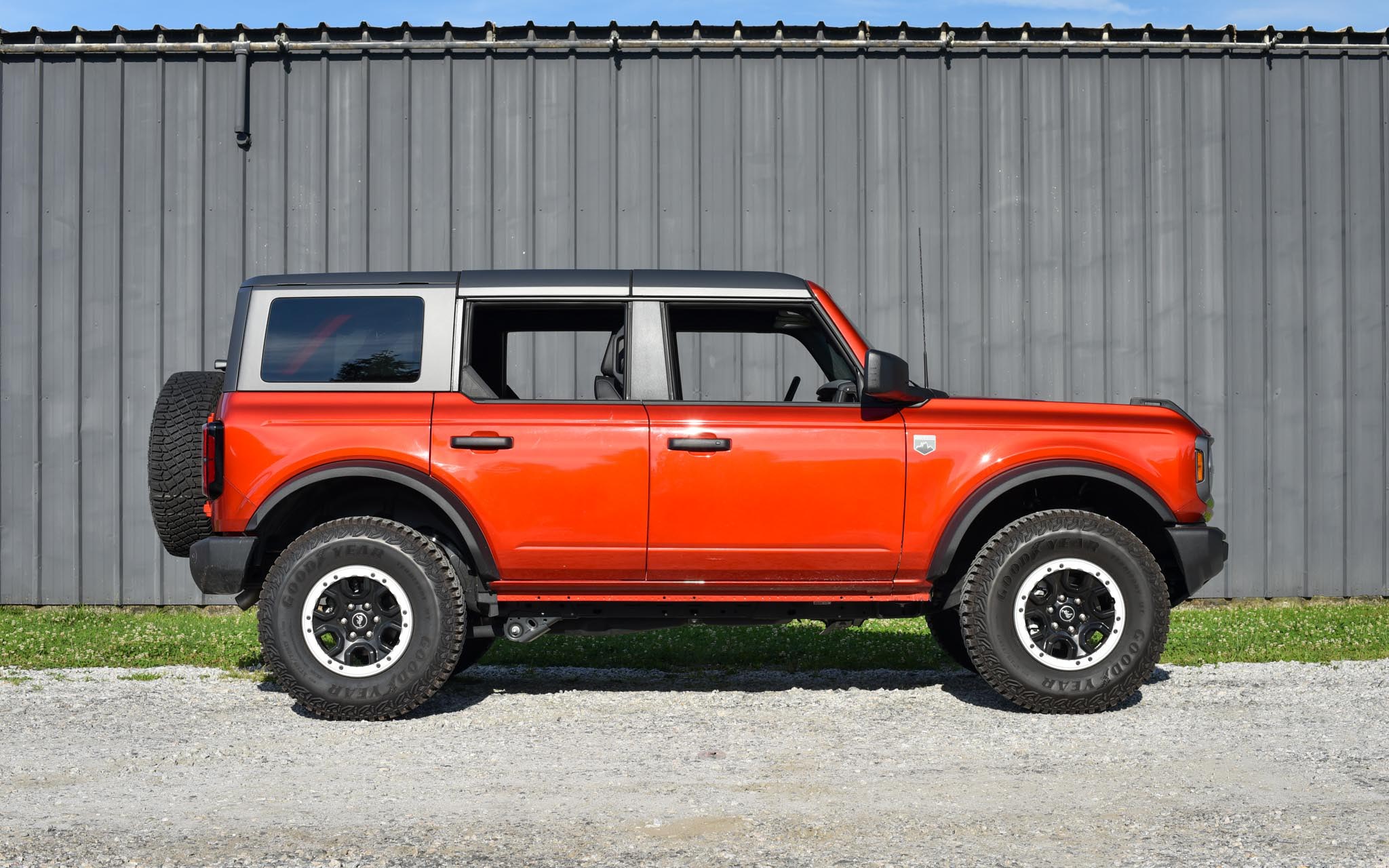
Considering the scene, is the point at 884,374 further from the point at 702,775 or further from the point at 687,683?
the point at 687,683

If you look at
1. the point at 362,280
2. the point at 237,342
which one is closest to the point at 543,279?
the point at 362,280

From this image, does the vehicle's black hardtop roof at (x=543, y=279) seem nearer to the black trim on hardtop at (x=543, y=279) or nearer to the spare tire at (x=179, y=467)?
the black trim on hardtop at (x=543, y=279)

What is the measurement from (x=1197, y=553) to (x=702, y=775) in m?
2.62

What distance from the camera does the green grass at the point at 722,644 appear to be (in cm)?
702

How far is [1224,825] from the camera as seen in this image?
371 centimetres

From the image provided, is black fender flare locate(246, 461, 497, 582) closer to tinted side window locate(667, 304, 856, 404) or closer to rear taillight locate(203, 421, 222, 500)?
rear taillight locate(203, 421, 222, 500)

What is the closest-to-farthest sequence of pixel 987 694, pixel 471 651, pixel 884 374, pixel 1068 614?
pixel 884 374
pixel 1068 614
pixel 987 694
pixel 471 651

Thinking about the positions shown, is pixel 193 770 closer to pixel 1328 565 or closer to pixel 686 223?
pixel 686 223

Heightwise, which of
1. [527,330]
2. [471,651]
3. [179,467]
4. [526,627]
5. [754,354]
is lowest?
[471,651]

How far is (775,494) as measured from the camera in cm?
543

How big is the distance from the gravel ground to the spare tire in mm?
874

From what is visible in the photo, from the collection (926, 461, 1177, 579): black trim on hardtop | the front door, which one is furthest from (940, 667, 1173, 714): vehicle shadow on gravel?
the front door

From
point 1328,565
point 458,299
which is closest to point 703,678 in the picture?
point 458,299

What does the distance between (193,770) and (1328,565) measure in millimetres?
8808
